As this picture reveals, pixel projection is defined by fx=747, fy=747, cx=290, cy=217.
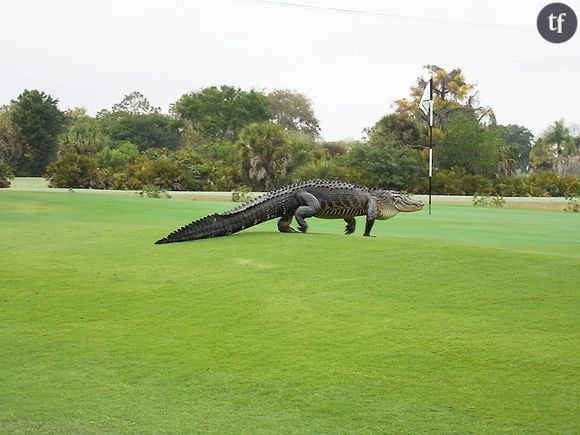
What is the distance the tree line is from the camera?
42562mm

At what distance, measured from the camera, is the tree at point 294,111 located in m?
95.1

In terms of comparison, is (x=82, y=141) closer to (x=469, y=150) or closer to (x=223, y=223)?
(x=469, y=150)

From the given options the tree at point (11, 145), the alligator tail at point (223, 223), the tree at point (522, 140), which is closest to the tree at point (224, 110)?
the tree at point (11, 145)

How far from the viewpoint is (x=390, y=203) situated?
505 inches

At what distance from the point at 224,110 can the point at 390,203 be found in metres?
58.9

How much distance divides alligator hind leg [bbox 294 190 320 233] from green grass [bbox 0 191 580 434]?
0.52 m

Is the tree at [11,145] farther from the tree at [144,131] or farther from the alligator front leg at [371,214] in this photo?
the alligator front leg at [371,214]

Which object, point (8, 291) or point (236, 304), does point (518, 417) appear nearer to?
point (236, 304)

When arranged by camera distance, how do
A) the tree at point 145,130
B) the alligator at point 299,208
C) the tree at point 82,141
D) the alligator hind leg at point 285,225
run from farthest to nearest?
the tree at point 145,130, the tree at point 82,141, the alligator hind leg at point 285,225, the alligator at point 299,208

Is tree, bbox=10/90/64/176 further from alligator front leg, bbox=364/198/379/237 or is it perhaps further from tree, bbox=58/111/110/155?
alligator front leg, bbox=364/198/379/237

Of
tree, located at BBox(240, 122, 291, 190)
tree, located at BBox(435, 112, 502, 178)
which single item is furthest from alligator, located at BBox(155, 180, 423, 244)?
tree, located at BBox(435, 112, 502, 178)

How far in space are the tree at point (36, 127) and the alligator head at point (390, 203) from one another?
160ft

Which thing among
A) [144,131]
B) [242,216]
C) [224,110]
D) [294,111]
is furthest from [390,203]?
[294,111]

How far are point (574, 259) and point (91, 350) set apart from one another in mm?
6600
